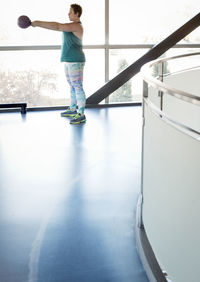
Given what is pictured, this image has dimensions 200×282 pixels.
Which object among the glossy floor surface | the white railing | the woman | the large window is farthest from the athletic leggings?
the large window

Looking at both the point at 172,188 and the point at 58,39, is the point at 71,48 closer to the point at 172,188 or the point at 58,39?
the point at 172,188

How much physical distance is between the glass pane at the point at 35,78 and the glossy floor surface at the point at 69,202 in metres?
11.0

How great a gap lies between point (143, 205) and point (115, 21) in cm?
1755

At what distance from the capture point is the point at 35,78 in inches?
635

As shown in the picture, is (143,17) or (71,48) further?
(143,17)

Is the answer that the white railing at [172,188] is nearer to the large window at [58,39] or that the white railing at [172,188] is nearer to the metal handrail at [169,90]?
the metal handrail at [169,90]

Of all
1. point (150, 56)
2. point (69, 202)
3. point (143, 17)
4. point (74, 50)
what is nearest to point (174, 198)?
point (69, 202)

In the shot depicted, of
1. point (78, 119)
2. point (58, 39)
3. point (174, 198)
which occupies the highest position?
point (58, 39)

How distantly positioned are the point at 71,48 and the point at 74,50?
1.7 inches

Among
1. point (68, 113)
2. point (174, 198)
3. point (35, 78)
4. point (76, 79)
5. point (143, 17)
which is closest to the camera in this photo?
point (174, 198)

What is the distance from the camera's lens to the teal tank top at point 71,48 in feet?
15.9

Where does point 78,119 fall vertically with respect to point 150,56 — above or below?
below

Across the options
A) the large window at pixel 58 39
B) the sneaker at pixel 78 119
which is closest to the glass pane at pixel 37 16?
the large window at pixel 58 39

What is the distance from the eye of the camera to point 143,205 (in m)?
2.41
